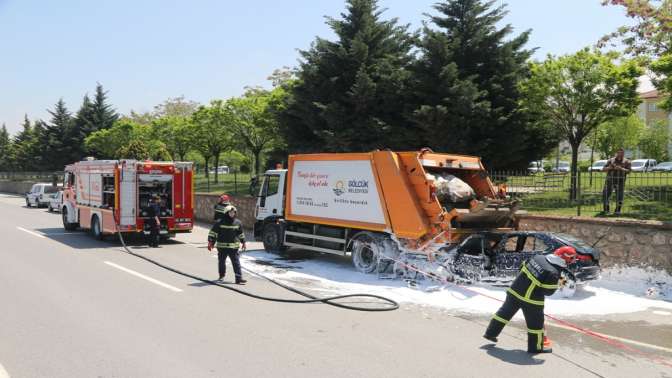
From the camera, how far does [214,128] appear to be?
33594 mm

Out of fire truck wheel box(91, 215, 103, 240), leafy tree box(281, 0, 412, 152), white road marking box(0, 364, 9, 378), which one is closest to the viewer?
white road marking box(0, 364, 9, 378)

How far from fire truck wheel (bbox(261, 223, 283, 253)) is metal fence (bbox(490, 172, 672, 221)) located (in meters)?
5.71

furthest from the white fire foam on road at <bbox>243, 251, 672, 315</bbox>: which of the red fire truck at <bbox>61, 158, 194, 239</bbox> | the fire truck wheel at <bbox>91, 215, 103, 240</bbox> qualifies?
the fire truck wheel at <bbox>91, 215, 103, 240</bbox>

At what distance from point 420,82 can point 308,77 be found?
547 cm

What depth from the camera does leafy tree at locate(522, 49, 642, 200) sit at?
16625 millimetres

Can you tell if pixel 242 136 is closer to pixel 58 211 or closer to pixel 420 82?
pixel 58 211

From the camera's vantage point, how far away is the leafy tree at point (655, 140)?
2186 inches

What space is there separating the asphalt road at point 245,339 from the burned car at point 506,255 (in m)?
1.14

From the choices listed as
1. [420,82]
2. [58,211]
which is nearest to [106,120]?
[58,211]

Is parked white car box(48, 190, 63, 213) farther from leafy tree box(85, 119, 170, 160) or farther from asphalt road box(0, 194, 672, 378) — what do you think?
asphalt road box(0, 194, 672, 378)

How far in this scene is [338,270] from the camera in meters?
12.3

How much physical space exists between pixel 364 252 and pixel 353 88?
10383 mm

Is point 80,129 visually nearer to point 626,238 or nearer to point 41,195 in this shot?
point 41,195

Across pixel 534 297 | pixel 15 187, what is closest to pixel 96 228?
pixel 534 297
